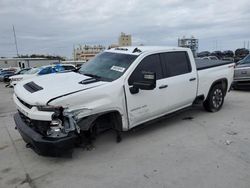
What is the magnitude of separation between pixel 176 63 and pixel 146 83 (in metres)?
1.48

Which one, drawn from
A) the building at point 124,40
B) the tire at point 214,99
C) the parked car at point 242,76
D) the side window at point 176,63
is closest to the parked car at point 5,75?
the building at point 124,40

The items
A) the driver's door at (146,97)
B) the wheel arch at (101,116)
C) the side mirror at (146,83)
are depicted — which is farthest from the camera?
the driver's door at (146,97)

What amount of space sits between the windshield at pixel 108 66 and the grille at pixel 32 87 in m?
1.03

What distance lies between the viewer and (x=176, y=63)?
17.4ft

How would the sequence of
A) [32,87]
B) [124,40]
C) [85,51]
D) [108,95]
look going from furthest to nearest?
[85,51]
[124,40]
[32,87]
[108,95]

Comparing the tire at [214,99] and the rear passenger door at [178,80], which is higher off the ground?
the rear passenger door at [178,80]

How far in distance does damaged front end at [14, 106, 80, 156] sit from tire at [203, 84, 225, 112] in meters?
4.05

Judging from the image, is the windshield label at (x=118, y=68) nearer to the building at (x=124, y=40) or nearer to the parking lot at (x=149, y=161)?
the parking lot at (x=149, y=161)

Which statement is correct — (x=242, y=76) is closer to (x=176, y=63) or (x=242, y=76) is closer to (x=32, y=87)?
(x=176, y=63)

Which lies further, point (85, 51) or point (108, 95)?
point (85, 51)

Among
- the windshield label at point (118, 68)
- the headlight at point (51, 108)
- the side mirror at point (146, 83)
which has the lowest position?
the headlight at point (51, 108)

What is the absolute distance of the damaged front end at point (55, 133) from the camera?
3404mm

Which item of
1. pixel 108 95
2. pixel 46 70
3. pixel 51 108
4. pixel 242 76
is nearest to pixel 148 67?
pixel 108 95

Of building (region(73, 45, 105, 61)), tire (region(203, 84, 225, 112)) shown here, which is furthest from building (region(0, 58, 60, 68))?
tire (region(203, 84, 225, 112))
